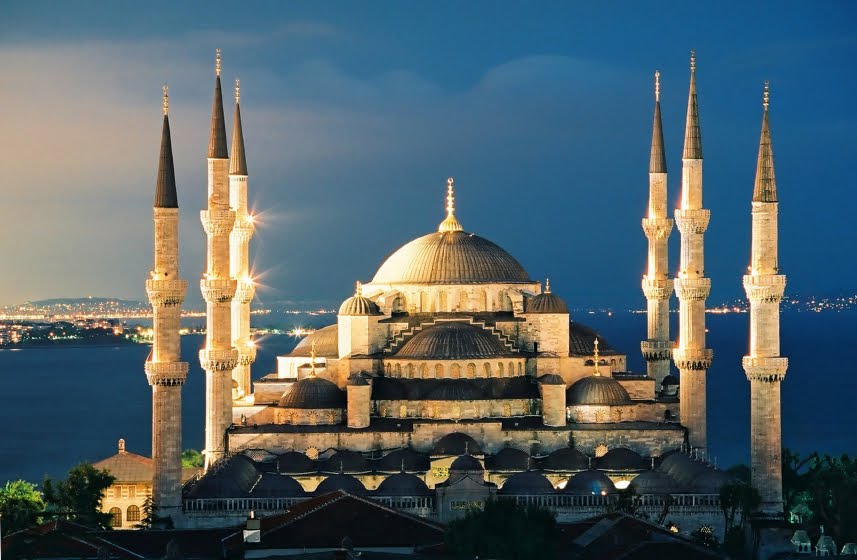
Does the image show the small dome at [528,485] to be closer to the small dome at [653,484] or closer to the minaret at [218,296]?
the small dome at [653,484]

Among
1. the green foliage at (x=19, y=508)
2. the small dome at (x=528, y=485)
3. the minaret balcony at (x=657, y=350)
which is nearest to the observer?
the green foliage at (x=19, y=508)

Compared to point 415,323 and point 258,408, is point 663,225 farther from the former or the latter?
point 258,408

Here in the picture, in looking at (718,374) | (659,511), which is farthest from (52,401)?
(659,511)

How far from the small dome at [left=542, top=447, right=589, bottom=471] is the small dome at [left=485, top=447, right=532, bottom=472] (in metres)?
0.52

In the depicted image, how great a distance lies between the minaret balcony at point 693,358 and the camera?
5322 cm

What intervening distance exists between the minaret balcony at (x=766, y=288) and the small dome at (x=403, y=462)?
9021mm

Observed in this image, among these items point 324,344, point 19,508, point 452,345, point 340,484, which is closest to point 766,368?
point 452,345

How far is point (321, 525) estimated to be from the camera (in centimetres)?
4256

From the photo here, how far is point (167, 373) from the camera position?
1875 inches

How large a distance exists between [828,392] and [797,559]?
88.6 meters

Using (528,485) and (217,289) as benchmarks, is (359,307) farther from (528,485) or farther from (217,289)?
(528,485)

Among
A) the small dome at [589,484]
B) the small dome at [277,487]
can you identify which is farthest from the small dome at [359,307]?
the small dome at [589,484]

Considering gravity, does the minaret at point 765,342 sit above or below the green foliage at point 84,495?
above

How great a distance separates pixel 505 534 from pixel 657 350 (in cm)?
1935
